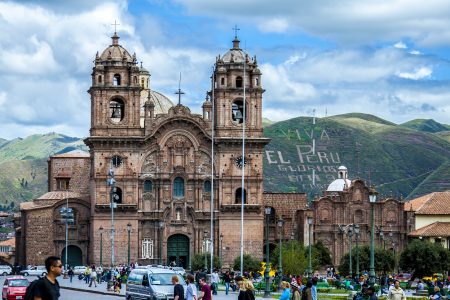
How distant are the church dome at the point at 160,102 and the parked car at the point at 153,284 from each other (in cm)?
7434

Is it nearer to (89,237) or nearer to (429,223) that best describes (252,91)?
(89,237)

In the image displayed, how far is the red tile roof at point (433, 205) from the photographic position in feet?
406

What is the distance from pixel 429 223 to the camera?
123812 millimetres

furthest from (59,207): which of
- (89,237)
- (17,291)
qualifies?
(17,291)

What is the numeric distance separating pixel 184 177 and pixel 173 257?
668 centimetres

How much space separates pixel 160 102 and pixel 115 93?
22.5 meters

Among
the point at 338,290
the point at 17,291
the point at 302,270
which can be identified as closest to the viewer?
the point at 17,291

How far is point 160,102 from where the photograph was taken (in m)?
126

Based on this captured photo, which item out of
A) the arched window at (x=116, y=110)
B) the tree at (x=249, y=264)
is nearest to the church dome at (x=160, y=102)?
the arched window at (x=116, y=110)

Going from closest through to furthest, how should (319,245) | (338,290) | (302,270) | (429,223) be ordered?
(338,290) → (302,270) → (319,245) → (429,223)

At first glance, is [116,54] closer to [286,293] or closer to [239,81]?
[239,81]

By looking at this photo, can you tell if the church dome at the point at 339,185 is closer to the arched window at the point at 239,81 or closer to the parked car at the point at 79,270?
the arched window at the point at 239,81

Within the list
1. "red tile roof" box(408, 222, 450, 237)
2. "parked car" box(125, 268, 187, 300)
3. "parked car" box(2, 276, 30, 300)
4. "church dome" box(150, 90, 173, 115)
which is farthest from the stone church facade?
"parked car" box(125, 268, 187, 300)

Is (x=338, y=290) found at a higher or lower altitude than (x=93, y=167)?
lower
